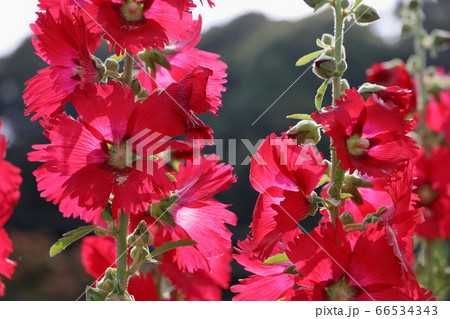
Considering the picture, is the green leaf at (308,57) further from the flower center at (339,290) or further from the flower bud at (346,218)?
the flower center at (339,290)

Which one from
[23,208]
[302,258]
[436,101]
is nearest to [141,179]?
[302,258]

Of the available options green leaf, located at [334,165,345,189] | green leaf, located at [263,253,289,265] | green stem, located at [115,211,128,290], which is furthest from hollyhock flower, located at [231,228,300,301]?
green stem, located at [115,211,128,290]

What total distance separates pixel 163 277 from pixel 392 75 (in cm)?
136

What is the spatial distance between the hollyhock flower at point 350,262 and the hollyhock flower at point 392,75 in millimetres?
1360

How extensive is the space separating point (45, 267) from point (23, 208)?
145cm

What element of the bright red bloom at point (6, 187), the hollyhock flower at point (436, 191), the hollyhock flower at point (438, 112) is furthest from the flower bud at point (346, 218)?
the hollyhock flower at point (438, 112)

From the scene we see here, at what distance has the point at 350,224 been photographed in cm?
115

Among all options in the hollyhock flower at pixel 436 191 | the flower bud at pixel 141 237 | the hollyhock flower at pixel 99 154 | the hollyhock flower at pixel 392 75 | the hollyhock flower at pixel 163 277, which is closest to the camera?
the hollyhock flower at pixel 99 154

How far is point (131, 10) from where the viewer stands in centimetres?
114

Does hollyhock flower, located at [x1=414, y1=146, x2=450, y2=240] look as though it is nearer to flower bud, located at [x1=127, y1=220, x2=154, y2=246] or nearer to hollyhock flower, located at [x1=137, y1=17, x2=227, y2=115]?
hollyhock flower, located at [x1=137, y1=17, x2=227, y2=115]

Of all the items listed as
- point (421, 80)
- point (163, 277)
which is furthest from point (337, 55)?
point (421, 80)

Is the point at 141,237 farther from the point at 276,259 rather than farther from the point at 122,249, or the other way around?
the point at 276,259

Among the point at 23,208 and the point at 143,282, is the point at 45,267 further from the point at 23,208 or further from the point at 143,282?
the point at 143,282

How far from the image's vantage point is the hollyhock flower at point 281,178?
43.3 inches
